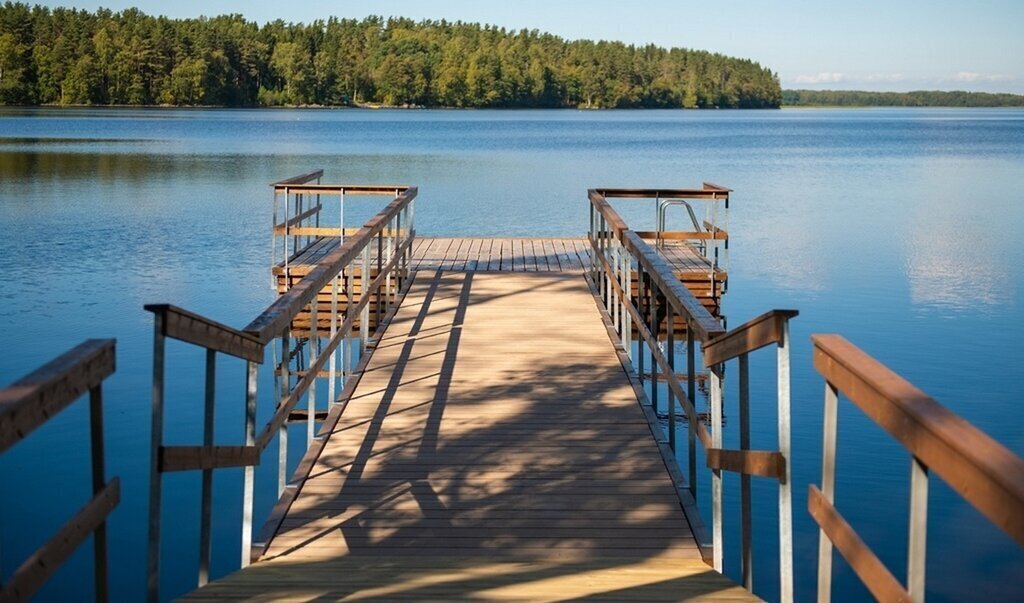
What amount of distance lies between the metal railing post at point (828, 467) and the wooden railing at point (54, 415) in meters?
1.61

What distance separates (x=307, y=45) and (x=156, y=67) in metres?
28.8

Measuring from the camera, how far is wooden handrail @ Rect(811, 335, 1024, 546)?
1.81 metres

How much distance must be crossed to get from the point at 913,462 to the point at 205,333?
79.2 inches

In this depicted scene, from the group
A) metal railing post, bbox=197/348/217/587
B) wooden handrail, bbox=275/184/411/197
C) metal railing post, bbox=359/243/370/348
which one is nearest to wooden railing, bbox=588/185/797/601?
metal railing post, bbox=197/348/217/587

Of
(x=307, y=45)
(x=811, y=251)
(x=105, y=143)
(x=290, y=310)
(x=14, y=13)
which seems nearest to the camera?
(x=290, y=310)

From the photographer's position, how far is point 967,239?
841 inches

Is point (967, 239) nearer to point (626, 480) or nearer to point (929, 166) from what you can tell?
point (626, 480)

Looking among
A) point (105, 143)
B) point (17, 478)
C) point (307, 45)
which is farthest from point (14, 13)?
point (17, 478)

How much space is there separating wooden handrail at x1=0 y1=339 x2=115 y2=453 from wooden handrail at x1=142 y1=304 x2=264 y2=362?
0.28 m

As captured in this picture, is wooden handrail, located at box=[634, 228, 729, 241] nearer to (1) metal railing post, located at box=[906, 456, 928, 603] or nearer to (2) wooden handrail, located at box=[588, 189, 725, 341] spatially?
(2) wooden handrail, located at box=[588, 189, 725, 341]

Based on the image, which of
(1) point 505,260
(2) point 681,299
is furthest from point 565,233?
(2) point 681,299

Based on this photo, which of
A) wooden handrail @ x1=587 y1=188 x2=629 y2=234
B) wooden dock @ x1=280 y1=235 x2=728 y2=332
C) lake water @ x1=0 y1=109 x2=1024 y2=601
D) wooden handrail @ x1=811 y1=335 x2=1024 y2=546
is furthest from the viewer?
wooden dock @ x1=280 y1=235 x2=728 y2=332

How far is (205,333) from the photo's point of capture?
137 inches

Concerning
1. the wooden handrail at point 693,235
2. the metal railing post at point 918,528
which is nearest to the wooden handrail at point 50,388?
the metal railing post at point 918,528
